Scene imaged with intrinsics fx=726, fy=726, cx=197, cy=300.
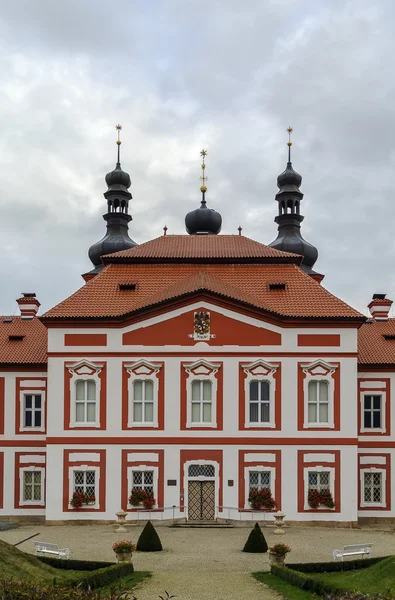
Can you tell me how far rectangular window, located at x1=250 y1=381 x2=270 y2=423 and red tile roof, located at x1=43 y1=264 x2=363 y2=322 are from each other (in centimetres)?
356

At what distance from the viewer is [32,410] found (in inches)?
1415

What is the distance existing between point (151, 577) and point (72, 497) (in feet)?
41.2

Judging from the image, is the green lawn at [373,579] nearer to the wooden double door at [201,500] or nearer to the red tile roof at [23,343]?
the wooden double door at [201,500]

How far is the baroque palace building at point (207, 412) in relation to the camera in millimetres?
32781

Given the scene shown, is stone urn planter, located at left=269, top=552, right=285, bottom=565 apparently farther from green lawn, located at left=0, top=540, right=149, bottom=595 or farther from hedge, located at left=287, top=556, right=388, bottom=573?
green lawn, located at left=0, top=540, right=149, bottom=595

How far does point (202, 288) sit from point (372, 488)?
12737 mm

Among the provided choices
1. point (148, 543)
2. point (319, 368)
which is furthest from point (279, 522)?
point (319, 368)

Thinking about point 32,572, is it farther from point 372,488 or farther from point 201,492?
point 372,488

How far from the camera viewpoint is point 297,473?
108 feet

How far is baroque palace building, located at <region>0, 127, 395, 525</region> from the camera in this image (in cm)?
3278

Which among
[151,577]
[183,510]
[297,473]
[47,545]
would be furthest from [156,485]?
[151,577]

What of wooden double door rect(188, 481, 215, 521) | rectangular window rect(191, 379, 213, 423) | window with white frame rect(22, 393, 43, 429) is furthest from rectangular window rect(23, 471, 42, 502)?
rectangular window rect(191, 379, 213, 423)

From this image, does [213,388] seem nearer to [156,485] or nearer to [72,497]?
[156,485]

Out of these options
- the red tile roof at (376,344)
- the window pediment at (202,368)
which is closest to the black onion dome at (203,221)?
the red tile roof at (376,344)
